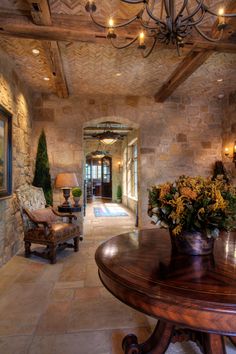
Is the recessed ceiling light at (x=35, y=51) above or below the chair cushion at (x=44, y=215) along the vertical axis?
above

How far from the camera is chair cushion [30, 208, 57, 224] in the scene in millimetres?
3691

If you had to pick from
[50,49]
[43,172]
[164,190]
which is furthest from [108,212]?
[164,190]

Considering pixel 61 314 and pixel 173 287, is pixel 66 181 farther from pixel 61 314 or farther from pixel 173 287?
pixel 173 287

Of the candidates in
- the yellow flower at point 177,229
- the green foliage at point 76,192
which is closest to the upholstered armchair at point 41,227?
the green foliage at point 76,192

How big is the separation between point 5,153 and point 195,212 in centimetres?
287

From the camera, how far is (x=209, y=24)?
2.60 m

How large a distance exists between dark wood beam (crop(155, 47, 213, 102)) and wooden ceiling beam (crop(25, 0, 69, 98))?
1.75 meters

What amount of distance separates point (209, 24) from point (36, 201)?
→ 3.59m

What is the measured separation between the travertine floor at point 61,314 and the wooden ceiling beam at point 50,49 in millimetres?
2826

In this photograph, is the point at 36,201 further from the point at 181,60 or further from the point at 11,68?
the point at 181,60

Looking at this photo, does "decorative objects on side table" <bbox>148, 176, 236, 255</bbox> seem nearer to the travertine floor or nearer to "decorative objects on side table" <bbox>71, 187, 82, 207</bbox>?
the travertine floor

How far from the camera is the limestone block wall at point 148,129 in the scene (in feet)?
15.8

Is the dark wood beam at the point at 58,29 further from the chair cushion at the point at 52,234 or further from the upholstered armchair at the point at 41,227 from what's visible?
the chair cushion at the point at 52,234

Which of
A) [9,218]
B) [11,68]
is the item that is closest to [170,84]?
[11,68]
